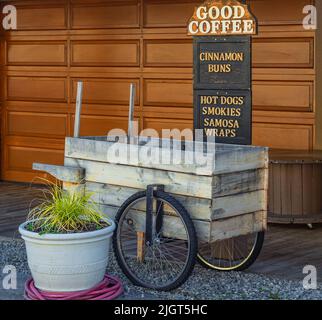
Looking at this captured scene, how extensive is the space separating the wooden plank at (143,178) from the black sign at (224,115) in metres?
0.87

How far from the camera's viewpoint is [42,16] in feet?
37.1

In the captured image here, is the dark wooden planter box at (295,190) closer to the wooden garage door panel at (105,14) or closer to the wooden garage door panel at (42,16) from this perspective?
the wooden garage door panel at (105,14)

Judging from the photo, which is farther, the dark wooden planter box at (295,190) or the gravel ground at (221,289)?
the dark wooden planter box at (295,190)

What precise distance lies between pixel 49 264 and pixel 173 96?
4.64 m

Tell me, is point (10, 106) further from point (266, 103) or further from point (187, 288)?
point (187, 288)

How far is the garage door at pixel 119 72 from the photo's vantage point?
9.22 m

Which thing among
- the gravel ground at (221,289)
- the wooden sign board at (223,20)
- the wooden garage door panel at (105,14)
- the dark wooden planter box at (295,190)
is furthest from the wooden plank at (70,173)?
the wooden garage door panel at (105,14)

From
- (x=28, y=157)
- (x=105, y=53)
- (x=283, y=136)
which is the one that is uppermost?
(x=105, y=53)

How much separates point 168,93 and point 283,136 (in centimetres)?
165

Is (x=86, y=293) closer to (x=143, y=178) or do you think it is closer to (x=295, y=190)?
(x=143, y=178)

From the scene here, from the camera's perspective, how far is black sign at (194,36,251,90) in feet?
22.8

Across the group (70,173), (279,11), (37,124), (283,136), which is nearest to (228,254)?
(70,173)

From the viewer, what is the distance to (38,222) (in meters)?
6.19

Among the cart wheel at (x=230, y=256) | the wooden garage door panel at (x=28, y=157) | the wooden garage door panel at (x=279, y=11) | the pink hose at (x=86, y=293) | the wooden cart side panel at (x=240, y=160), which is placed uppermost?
the wooden garage door panel at (x=279, y=11)
